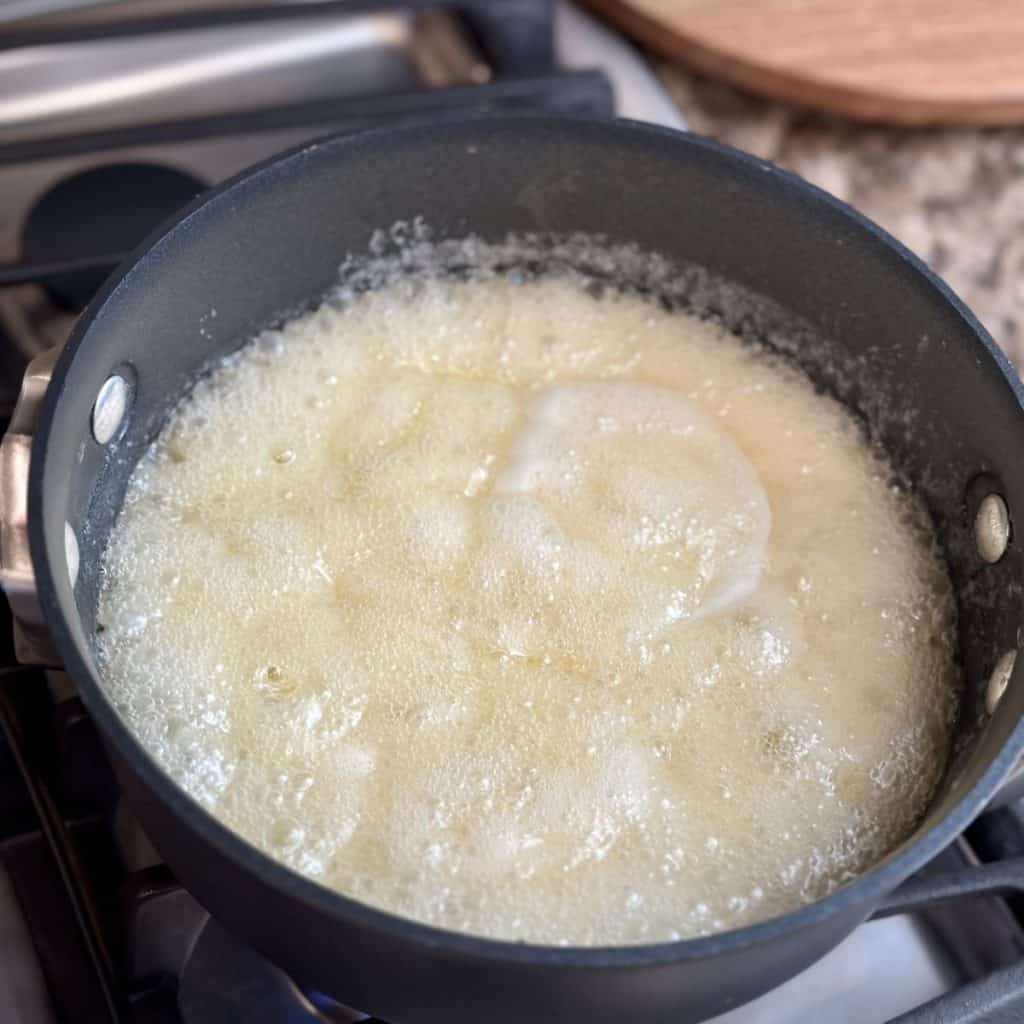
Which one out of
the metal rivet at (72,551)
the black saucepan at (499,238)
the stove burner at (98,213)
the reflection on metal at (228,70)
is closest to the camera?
the black saucepan at (499,238)

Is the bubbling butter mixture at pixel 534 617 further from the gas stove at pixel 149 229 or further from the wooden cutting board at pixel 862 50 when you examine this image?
the wooden cutting board at pixel 862 50

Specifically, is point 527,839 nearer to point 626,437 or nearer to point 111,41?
point 626,437

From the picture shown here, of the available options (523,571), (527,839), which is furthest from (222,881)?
(523,571)

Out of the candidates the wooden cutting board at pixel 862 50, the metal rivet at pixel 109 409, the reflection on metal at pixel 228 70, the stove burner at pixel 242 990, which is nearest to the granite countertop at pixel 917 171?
the wooden cutting board at pixel 862 50

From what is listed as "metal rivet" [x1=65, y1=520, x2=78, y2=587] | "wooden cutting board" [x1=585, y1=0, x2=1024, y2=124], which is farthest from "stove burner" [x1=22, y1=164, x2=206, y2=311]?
"wooden cutting board" [x1=585, y1=0, x2=1024, y2=124]

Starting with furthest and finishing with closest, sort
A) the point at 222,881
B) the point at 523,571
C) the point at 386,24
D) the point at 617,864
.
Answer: the point at 386,24 → the point at 523,571 → the point at 617,864 → the point at 222,881

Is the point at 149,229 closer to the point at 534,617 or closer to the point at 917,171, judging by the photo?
the point at 534,617

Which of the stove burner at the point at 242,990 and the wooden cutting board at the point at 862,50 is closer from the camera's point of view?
the stove burner at the point at 242,990
